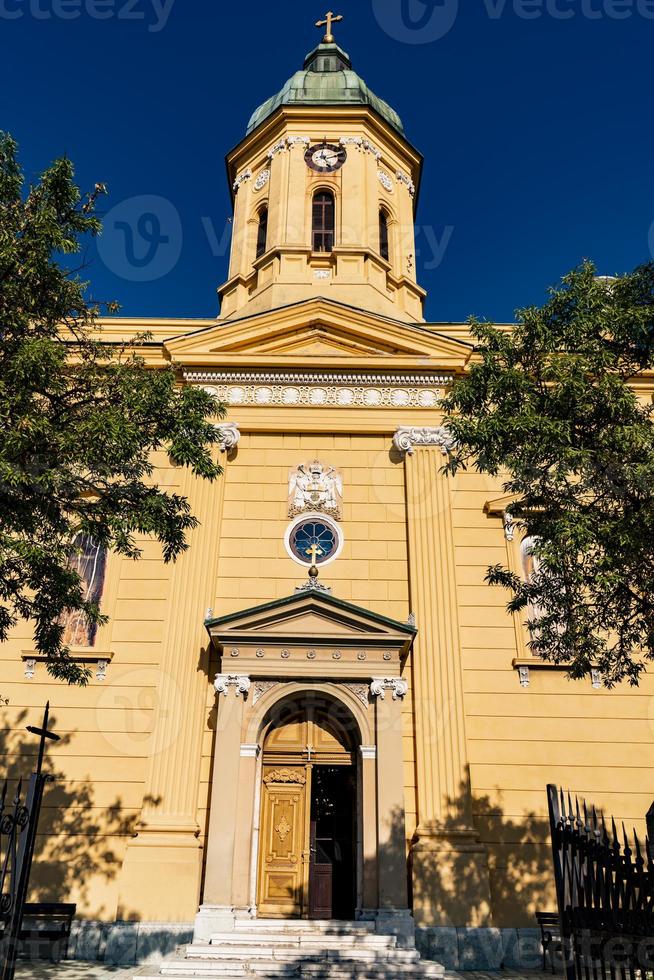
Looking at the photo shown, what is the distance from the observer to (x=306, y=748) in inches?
552

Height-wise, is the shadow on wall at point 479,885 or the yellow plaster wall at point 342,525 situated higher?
the yellow plaster wall at point 342,525

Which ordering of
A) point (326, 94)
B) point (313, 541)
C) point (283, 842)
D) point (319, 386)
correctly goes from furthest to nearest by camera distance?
1. point (326, 94)
2. point (319, 386)
3. point (313, 541)
4. point (283, 842)

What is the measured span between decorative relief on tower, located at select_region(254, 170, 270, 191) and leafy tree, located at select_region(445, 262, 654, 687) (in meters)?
13.2

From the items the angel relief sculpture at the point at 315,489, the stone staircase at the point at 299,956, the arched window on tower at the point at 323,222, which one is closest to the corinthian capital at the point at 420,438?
the angel relief sculpture at the point at 315,489

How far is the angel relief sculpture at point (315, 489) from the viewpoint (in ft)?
52.2

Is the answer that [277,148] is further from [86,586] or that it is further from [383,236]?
[86,586]

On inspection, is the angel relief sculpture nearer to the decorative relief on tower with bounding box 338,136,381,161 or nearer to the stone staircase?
the stone staircase

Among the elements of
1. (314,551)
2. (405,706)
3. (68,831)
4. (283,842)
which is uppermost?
(314,551)

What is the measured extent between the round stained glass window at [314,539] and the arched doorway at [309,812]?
8.94 ft

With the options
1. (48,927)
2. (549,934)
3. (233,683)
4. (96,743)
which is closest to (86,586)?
(96,743)

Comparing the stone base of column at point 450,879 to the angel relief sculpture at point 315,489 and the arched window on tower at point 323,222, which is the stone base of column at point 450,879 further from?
the arched window on tower at point 323,222

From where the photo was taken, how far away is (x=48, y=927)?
495 inches

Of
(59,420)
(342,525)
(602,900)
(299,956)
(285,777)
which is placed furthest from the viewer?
(342,525)

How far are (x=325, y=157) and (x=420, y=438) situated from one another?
30.8 feet
